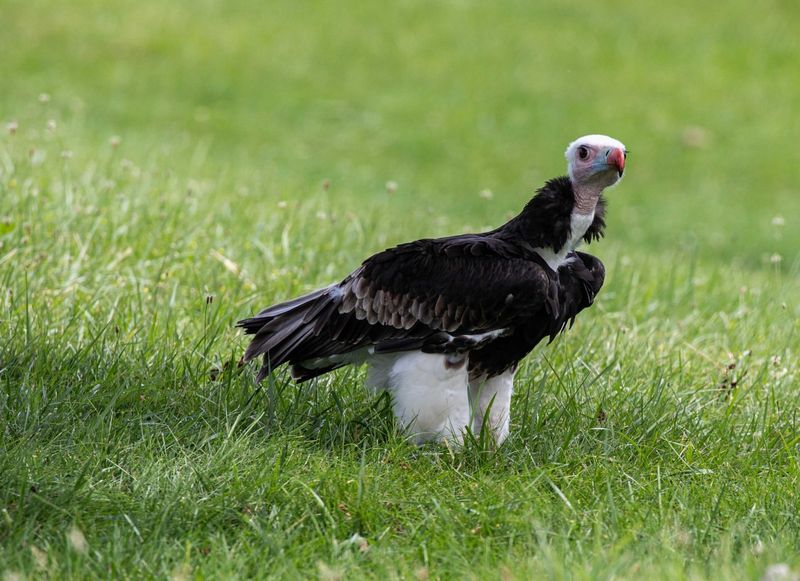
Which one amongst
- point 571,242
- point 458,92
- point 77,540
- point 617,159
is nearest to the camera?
point 77,540

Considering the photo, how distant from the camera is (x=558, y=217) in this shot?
14.8 feet

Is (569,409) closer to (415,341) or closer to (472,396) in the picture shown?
(472,396)

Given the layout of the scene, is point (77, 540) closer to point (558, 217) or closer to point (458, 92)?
point (558, 217)

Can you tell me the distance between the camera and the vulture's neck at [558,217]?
4.53 meters

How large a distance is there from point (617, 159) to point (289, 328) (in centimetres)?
146

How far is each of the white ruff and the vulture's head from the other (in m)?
0.13

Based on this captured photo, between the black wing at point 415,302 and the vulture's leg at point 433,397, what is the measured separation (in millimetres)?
101

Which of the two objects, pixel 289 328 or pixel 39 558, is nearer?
pixel 39 558

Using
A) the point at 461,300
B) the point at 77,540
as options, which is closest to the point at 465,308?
the point at 461,300

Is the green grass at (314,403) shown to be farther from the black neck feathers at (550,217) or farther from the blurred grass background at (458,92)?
the black neck feathers at (550,217)

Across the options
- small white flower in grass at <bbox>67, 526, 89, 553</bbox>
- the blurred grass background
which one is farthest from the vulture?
the blurred grass background

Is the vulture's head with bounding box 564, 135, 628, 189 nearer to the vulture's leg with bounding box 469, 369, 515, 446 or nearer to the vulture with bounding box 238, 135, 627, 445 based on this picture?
the vulture with bounding box 238, 135, 627, 445

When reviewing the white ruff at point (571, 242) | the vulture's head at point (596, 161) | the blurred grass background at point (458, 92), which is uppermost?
the vulture's head at point (596, 161)

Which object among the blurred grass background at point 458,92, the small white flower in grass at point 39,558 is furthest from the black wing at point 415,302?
the blurred grass background at point 458,92
